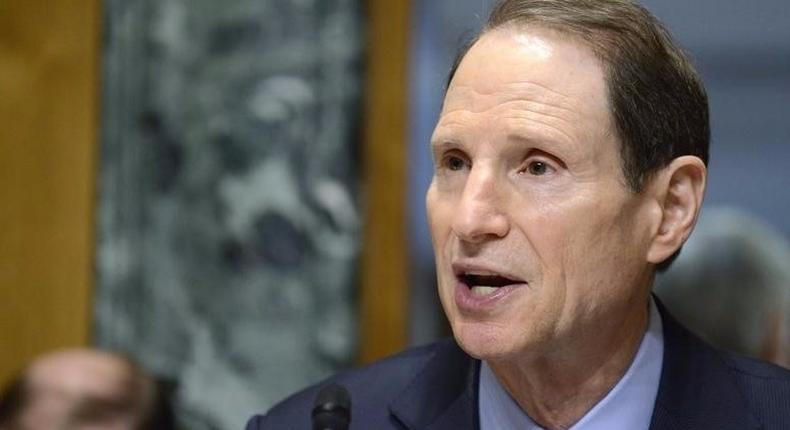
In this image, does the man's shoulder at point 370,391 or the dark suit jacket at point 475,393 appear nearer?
the dark suit jacket at point 475,393

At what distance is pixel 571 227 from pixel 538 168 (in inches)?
4.6

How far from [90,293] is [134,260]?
19 cm

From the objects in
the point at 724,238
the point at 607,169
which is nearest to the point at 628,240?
the point at 607,169

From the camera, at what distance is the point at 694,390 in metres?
2.61

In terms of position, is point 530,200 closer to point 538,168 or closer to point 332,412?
point 538,168

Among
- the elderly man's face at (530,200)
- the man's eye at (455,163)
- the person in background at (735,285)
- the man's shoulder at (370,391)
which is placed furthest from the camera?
the person in background at (735,285)

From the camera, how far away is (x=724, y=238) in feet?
14.4

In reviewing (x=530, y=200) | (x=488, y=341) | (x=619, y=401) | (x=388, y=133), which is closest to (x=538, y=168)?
(x=530, y=200)

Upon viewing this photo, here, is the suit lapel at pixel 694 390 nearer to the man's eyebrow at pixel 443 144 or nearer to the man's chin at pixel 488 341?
the man's chin at pixel 488 341

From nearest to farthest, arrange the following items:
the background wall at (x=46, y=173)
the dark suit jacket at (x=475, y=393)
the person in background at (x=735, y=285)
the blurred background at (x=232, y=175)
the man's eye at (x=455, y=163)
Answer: the man's eye at (x=455, y=163)
the dark suit jacket at (x=475, y=393)
the person in background at (x=735, y=285)
the blurred background at (x=232, y=175)
the background wall at (x=46, y=173)

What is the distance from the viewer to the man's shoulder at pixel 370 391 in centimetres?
271

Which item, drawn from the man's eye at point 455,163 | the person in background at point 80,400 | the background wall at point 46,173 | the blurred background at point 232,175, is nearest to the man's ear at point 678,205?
the man's eye at point 455,163

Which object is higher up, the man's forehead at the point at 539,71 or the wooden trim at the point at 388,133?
the man's forehead at the point at 539,71

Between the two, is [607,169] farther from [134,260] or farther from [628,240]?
[134,260]
